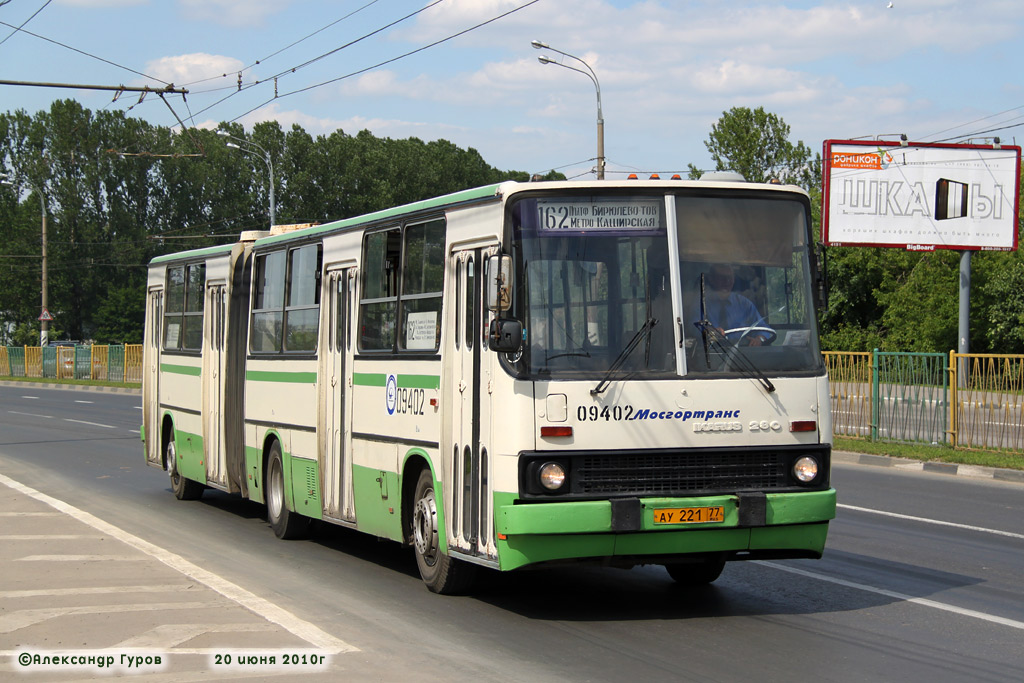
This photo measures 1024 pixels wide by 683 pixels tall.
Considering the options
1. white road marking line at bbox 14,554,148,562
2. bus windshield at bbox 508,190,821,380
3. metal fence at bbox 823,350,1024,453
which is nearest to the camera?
bus windshield at bbox 508,190,821,380

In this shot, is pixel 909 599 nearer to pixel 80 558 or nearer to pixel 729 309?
pixel 729 309

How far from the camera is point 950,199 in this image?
121 ft

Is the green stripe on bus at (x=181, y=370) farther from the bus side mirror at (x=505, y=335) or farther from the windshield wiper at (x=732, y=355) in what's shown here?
the windshield wiper at (x=732, y=355)

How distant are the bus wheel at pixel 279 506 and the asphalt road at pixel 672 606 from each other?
17 centimetres

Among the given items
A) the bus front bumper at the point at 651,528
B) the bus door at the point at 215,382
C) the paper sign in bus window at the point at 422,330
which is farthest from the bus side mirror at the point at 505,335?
the bus door at the point at 215,382

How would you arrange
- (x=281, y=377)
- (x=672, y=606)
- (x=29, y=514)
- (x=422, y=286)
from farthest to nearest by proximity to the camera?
(x=29, y=514) → (x=281, y=377) → (x=422, y=286) → (x=672, y=606)

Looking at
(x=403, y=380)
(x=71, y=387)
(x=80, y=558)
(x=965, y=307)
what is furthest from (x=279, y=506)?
(x=71, y=387)

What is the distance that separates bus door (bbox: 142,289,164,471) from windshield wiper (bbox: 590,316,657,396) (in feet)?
33.8

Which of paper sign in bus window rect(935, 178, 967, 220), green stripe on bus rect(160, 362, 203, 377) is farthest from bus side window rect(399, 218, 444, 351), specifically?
paper sign in bus window rect(935, 178, 967, 220)

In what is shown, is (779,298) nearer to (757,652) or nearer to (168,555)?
(757,652)

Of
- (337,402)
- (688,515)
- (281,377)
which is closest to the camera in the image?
(688,515)

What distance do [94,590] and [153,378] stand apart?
8.40 m

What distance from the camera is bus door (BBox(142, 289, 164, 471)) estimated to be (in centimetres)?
1723

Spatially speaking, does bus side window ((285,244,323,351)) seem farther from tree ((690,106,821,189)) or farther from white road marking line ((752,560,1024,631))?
tree ((690,106,821,189))
